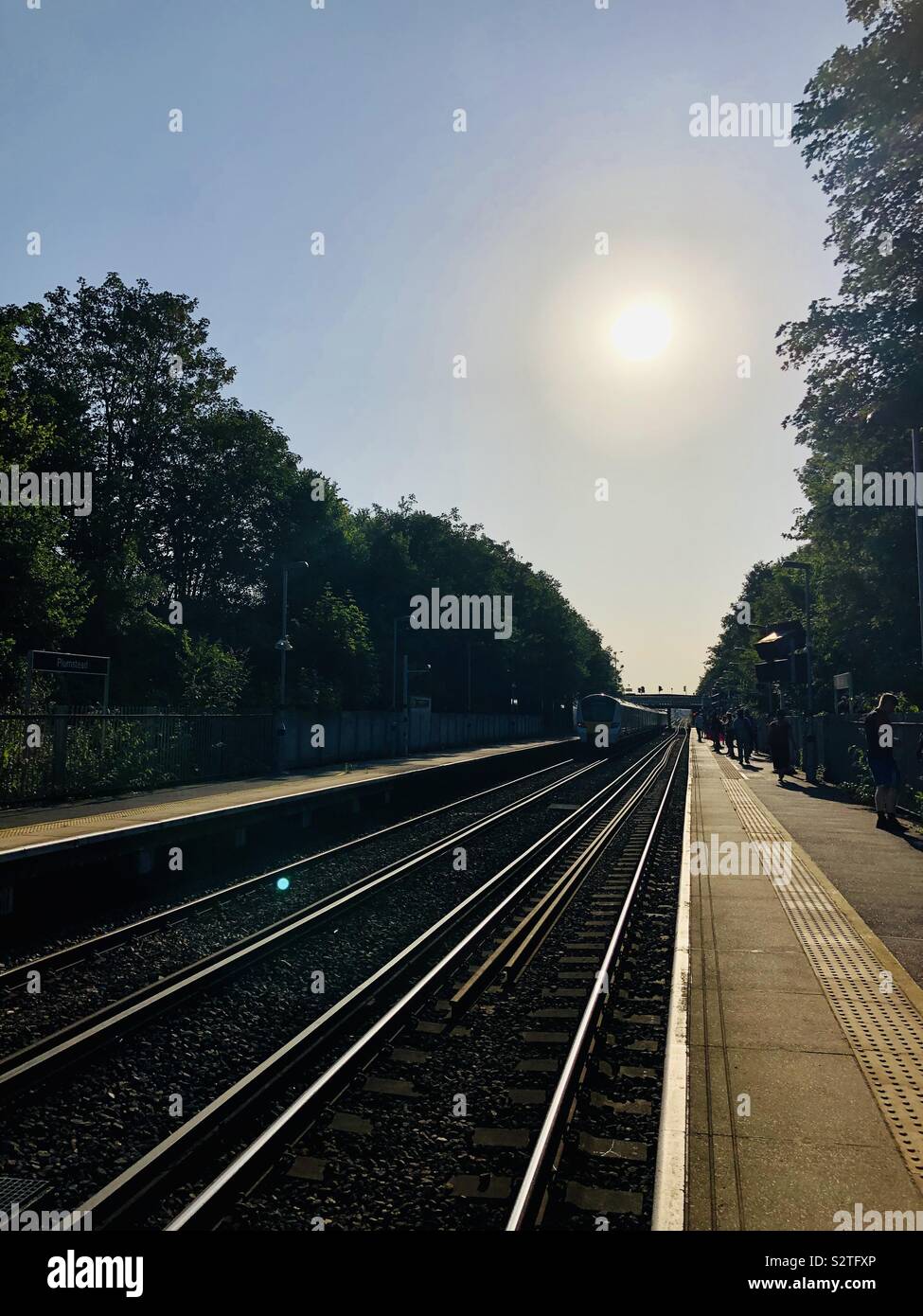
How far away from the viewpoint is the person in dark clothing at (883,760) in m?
14.3

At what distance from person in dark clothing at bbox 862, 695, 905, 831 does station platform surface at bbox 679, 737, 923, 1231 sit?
117 inches

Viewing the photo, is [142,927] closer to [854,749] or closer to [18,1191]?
[18,1191]

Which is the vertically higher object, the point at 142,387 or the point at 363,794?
the point at 142,387

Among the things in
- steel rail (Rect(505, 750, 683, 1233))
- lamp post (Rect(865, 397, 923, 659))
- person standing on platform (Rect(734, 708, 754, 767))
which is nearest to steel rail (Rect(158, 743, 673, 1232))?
steel rail (Rect(505, 750, 683, 1233))

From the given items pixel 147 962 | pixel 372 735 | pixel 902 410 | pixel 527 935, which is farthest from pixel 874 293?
pixel 372 735

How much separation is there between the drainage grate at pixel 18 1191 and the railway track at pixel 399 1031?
46 centimetres

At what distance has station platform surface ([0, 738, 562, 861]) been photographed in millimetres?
12370

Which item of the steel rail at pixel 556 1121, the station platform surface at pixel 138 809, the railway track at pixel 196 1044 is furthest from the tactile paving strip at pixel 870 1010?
the station platform surface at pixel 138 809

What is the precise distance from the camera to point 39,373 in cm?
4038

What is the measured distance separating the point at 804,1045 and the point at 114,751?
62.8ft

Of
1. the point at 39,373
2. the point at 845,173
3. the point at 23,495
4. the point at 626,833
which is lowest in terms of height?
the point at 626,833

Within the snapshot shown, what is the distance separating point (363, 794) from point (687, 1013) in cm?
1811

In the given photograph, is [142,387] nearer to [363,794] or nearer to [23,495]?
[23,495]
